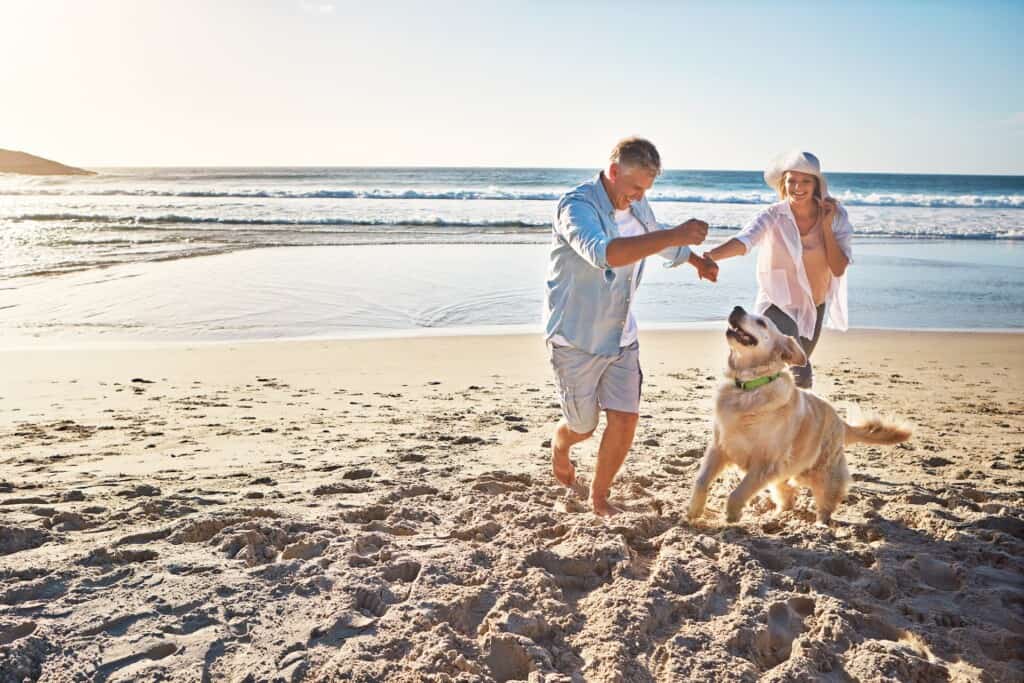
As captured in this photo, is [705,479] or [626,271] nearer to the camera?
[626,271]

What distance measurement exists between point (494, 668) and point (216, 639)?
3.24 feet

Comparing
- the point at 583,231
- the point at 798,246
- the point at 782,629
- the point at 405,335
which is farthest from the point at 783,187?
the point at 405,335

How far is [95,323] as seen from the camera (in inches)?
353

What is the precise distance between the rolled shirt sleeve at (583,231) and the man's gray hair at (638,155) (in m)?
0.25

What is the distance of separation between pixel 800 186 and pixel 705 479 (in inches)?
64.8

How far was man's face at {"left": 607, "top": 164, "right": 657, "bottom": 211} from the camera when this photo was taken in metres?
3.35

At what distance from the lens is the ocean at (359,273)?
951cm

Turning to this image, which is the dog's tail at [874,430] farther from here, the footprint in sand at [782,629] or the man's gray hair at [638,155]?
the man's gray hair at [638,155]

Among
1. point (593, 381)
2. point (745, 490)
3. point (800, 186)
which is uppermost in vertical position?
point (800, 186)

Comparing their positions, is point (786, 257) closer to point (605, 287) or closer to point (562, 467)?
point (605, 287)

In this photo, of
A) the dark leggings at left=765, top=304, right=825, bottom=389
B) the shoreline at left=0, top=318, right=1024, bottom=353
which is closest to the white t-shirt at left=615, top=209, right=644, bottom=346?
the dark leggings at left=765, top=304, right=825, bottom=389

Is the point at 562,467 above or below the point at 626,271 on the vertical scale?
below

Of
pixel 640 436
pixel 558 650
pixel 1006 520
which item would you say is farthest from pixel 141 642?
pixel 1006 520

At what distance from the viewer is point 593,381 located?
369 centimetres
